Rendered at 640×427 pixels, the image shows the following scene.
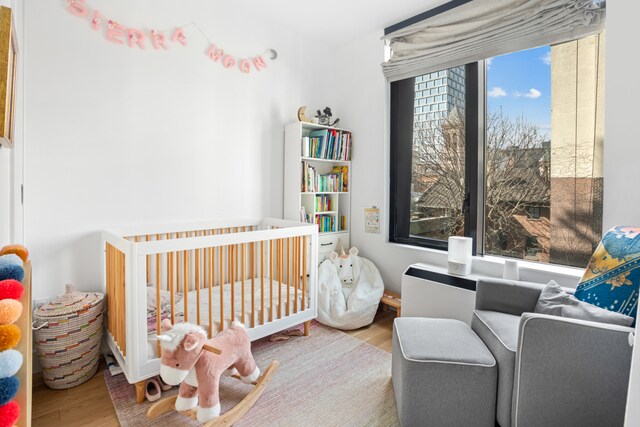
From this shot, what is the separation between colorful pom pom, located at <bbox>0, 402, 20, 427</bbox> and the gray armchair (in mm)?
1536

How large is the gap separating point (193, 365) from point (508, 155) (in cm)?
241

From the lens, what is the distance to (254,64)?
110 inches

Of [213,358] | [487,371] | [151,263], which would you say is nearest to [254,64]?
[151,263]

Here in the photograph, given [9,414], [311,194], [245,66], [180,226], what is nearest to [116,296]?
[180,226]

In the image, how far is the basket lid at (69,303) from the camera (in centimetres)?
177

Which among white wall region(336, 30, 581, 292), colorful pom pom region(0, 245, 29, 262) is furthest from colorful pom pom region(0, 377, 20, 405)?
white wall region(336, 30, 581, 292)

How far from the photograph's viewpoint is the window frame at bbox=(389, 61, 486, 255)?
Result: 2510 mm

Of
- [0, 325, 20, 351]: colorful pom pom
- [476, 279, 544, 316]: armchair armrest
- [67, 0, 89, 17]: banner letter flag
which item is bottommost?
[476, 279, 544, 316]: armchair armrest

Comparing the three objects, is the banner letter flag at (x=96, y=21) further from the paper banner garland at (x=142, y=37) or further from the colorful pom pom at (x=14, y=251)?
the colorful pom pom at (x=14, y=251)

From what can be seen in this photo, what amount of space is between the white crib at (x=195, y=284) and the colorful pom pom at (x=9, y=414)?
1.02 m

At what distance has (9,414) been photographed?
50cm

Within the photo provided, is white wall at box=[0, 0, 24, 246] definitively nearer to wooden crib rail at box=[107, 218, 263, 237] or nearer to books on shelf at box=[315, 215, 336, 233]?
wooden crib rail at box=[107, 218, 263, 237]

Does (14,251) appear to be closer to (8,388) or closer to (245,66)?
(8,388)

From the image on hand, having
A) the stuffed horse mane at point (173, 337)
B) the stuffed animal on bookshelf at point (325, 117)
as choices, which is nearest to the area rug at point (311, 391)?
the stuffed horse mane at point (173, 337)
